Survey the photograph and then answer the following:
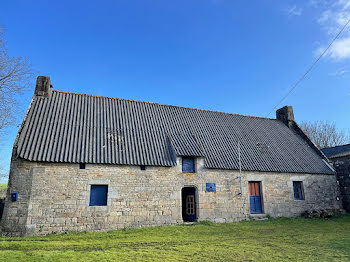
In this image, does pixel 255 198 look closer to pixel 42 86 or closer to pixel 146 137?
pixel 146 137

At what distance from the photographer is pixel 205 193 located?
40.7 ft

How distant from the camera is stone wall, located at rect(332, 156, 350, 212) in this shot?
15959mm

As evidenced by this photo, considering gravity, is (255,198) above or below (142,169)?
below

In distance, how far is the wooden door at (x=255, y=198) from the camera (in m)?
13.5

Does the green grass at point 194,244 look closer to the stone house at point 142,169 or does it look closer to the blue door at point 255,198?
the stone house at point 142,169

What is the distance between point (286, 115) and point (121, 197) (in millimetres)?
15036

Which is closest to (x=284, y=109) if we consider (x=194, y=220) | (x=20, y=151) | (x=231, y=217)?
(x=231, y=217)

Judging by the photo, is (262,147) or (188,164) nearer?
(188,164)

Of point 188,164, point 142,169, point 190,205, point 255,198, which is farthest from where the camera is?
point 255,198

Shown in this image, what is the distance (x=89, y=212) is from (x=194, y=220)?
502cm

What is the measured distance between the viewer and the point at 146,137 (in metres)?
13.1

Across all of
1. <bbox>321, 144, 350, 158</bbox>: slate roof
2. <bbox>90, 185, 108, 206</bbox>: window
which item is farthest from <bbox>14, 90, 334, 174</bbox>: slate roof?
<bbox>321, 144, 350, 158</bbox>: slate roof

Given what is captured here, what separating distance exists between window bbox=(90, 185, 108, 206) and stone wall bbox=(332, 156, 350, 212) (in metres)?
15.1

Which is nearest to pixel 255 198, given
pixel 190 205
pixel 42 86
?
pixel 190 205
